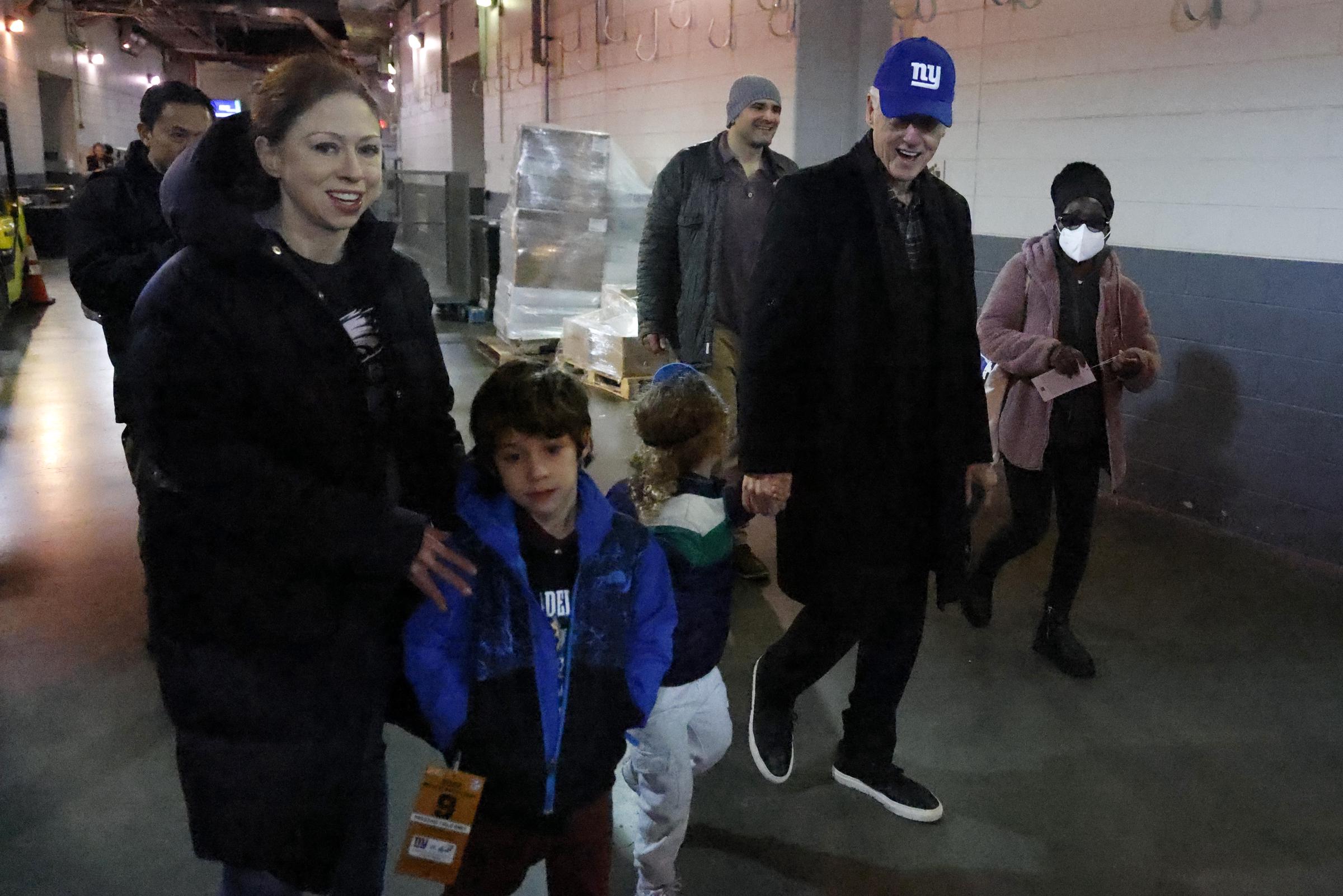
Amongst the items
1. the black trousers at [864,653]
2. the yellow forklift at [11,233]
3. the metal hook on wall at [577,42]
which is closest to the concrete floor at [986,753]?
the black trousers at [864,653]

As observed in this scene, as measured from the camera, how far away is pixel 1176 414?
459cm

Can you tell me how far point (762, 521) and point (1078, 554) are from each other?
1748mm

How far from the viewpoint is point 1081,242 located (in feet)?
9.93

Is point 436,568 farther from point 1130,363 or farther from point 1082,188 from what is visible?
point 1082,188

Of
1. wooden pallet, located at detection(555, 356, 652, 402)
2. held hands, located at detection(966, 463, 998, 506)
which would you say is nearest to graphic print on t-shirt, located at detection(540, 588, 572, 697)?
held hands, located at detection(966, 463, 998, 506)

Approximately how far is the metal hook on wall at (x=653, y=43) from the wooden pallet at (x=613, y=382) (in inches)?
106

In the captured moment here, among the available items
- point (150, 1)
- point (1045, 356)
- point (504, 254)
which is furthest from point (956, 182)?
point (150, 1)

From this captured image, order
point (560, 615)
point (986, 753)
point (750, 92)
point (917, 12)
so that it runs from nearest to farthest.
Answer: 1. point (560, 615)
2. point (986, 753)
3. point (750, 92)
4. point (917, 12)

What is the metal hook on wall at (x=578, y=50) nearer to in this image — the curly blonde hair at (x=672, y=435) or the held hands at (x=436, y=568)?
the curly blonde hair at (x=672, y=435)

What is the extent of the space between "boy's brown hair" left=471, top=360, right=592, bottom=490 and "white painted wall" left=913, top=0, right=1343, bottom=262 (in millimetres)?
3697

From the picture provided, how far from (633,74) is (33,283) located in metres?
7.43

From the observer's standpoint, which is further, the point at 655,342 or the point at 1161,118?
the point at 1161,118

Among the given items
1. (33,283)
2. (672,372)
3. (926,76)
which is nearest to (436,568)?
(672,372)

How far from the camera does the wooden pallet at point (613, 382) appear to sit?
6.68 meters
